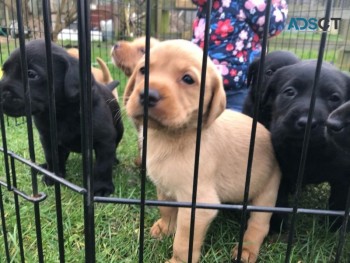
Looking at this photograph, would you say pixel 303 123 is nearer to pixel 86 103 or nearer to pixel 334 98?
pixel 334 98

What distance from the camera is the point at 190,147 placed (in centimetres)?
161

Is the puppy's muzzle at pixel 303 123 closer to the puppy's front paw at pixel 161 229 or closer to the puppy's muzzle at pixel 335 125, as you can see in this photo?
the puppy's muzzle at pixel 335 125

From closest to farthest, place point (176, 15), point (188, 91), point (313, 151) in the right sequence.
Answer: point (188, 91), point (313, 151), point (176, 15)

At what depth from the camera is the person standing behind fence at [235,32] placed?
2.93 metres

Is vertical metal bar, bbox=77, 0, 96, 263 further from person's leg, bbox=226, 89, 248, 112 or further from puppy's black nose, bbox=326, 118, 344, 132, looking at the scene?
person's leg, bbox=226, 89, 248, 112

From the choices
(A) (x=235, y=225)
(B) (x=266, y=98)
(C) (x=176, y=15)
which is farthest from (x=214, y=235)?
(C) (x=176, y=15)

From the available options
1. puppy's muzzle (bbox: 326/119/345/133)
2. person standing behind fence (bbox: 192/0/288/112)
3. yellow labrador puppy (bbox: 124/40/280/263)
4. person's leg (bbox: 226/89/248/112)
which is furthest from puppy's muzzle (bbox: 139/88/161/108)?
person's leg (bbox: 226/89/248/112)

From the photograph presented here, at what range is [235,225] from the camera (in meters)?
1.99

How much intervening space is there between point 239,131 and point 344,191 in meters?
0.55

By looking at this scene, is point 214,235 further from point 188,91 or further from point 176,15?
point 176,15

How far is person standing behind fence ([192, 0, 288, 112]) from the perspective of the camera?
293 cm

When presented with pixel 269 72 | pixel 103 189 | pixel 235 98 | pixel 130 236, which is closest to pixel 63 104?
pixel 103 189

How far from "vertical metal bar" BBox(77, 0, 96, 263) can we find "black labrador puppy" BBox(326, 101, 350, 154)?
806 millimetres

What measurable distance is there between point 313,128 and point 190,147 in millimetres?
500
